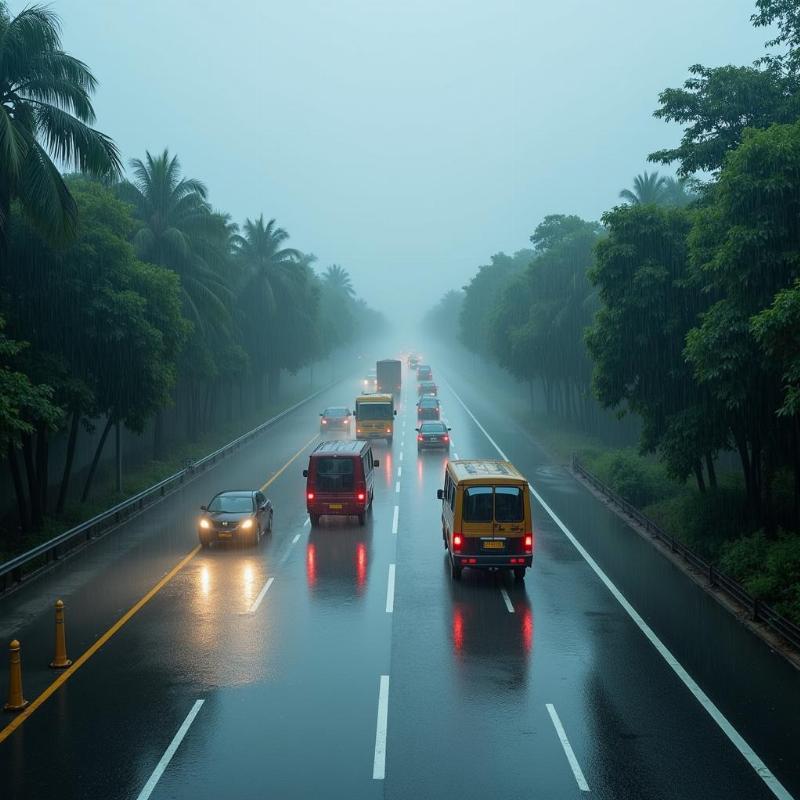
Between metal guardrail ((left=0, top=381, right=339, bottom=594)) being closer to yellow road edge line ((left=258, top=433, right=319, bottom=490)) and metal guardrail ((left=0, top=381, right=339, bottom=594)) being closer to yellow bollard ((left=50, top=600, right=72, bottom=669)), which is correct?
yellow road edge line ((left=258, top=433, right=319, bottom=490))

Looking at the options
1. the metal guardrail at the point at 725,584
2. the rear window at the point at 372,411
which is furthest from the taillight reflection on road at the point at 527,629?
the rear window at the point at 372,411

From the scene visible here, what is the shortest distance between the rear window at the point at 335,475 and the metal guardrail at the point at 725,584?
973 centimetres

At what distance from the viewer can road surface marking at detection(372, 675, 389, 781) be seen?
10961mm

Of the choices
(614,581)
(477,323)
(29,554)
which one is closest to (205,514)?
(29,554)

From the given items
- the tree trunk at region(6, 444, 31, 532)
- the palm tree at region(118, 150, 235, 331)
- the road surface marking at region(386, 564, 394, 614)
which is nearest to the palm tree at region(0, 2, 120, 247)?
the tree trunk at region(6, 444, 31, 532)

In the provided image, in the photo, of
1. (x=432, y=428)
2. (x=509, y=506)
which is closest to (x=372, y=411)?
(x=432, y=428)

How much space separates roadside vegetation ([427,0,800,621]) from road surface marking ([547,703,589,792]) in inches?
254

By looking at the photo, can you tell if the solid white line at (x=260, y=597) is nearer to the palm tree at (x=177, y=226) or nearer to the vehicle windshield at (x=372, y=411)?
the palm tree at (x=177, y=226)

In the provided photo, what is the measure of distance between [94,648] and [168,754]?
5433 millimetres

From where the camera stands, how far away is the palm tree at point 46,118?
22344 millimetres

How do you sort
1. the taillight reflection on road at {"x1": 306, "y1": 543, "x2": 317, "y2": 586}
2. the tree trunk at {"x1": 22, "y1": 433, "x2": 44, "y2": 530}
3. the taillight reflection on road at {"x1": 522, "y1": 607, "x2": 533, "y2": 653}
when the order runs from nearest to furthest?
the taillight reflection on road at {"x1": 522, "y1": 607, "x2": 533, "y2": 653}, the taillight reflection on road at {"x1": 306, "y1": 543, "x2": 317, "y2": 586}, the tree trunk at {"x1": 22, "y1": 433, "x2": 44, "y2": 530}

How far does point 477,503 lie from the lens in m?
20.9

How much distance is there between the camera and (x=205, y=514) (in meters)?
25.9

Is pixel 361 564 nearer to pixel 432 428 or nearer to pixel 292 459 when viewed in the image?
pixel 292 459
